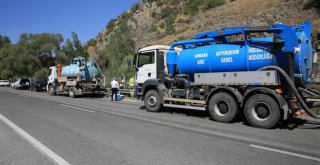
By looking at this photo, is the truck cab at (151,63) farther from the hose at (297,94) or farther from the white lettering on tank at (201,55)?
the hose at (297,94)

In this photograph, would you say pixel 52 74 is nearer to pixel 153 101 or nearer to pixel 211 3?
pixel 153 101

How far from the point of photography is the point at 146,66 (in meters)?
12.7

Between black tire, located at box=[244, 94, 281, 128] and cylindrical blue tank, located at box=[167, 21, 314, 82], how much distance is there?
112cm

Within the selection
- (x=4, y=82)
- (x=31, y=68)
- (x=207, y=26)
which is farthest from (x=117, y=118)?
(x=4, y=82)

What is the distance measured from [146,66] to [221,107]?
458 cm

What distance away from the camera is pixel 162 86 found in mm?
11883

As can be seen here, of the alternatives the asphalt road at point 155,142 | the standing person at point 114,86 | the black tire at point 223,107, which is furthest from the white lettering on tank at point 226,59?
the standing person at point 114,86

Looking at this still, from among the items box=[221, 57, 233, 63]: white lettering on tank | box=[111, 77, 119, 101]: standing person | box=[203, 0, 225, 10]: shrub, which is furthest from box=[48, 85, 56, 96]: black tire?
box=[203, 0, 225, 10]: shrub

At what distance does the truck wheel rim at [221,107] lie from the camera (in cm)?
920

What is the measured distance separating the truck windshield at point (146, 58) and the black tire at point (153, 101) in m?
1.41

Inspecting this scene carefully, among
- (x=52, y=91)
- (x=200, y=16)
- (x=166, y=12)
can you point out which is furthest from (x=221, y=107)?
(x=166, y=12)

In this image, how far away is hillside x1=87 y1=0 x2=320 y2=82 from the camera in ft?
87.0

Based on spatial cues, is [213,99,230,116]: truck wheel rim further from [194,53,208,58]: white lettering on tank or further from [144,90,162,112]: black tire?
[144,90,162,112]: black tire

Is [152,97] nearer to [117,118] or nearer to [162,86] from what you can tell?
[162,86]
